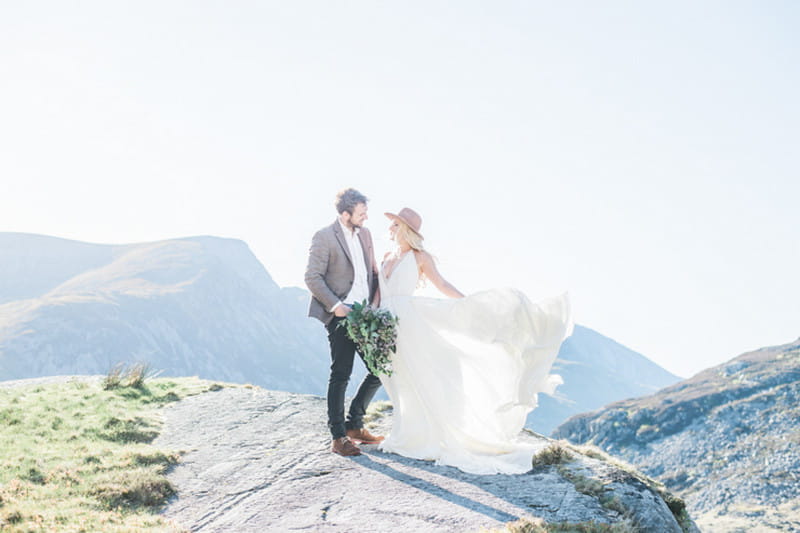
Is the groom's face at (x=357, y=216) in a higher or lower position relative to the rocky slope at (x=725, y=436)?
higher

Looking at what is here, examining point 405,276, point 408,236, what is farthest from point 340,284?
point 408,236

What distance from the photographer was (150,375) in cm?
1680

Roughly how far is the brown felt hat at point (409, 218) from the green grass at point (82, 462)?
414 centimetres

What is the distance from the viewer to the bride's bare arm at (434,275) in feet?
25.8

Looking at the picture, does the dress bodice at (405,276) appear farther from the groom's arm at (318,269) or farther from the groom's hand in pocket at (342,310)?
the groom's arm at (318,269)

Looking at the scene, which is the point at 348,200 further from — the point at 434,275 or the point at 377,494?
the point at 377,494

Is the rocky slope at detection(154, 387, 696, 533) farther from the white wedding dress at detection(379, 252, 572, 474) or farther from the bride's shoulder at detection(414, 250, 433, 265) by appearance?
the bride's shoulder at detection(414, 250, 433, 265)

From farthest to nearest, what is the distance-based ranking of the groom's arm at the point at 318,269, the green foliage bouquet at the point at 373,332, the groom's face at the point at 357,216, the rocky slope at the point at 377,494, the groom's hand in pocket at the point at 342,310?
the groom's face at the point at 357,216
the groom's arm at the point at 318,269
the groom's hand in pocket at the point at 342,310
the green foliage bouquet at the point at 373,332
the rocky slope at the point at 377,494

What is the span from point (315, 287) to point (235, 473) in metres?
2.53

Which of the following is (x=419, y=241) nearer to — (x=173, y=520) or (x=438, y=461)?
(x=438, y=461)

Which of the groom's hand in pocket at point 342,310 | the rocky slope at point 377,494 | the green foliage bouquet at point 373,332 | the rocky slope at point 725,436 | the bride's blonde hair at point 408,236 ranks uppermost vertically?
the bride's blonde hair at point 408,236

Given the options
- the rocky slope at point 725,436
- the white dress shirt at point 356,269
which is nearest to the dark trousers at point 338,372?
the white dress shirt at point 356,269

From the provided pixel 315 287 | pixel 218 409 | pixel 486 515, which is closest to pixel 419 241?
pixel 315 287

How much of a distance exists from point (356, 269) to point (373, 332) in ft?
3.37
